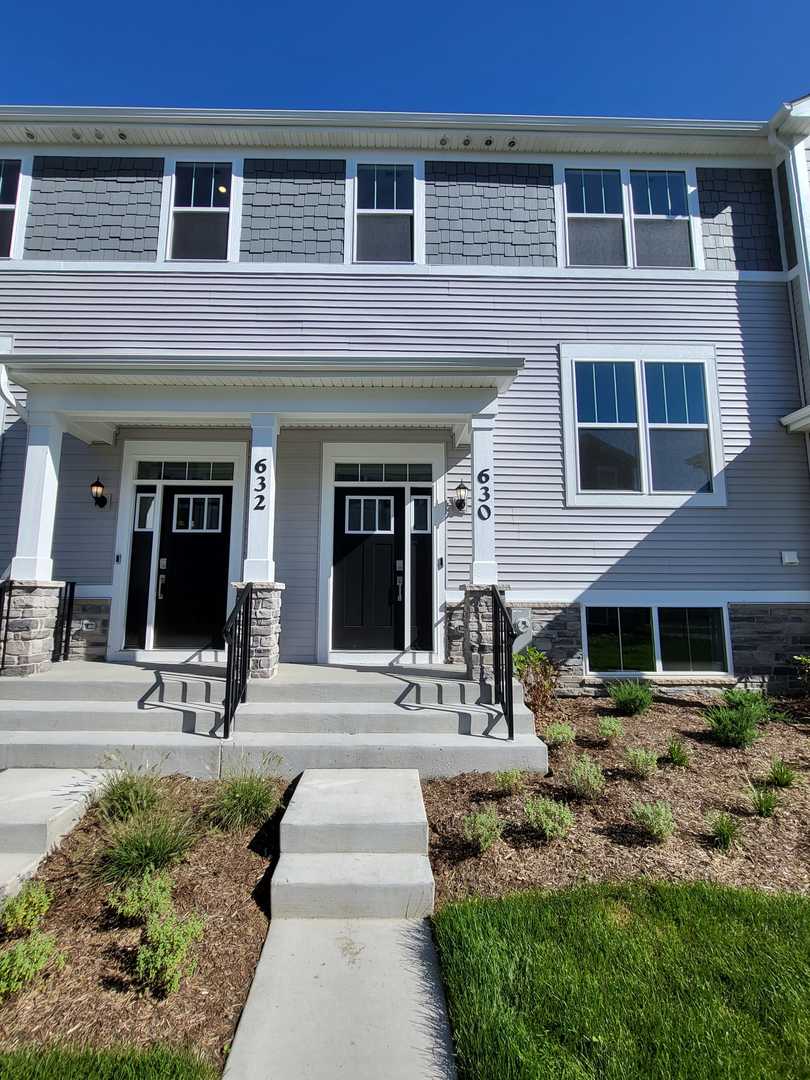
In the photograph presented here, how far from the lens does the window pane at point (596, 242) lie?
6973 mm

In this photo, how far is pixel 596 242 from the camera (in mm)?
7004

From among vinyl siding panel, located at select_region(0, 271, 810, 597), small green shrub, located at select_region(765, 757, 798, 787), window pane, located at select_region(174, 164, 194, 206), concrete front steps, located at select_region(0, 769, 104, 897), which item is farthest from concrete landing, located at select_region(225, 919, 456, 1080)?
window pane, located at select_region(174, 164, 194, 206)

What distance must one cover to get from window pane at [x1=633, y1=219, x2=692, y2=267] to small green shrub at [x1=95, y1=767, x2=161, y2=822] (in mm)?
7764

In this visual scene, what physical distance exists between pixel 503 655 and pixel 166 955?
321cm

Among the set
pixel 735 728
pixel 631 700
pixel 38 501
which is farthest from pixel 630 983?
pixel 38 501

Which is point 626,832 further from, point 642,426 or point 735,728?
point 642,426

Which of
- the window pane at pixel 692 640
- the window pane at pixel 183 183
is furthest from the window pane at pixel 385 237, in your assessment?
the window pane at pixel 692 640

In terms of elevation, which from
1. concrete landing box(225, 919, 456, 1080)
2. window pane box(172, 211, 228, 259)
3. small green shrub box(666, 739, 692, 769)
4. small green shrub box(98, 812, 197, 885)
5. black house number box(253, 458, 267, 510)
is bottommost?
concrete landing box(225, 919, 456, 1080)

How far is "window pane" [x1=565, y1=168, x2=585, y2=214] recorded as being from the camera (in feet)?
23.1

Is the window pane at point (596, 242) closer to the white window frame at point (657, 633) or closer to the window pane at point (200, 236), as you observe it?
the white window frame at point (657, 633)

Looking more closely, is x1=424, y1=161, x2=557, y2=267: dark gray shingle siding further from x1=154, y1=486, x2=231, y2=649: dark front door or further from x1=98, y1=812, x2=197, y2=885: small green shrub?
x1=98, y1=812, x2=197, y2=885: small green shrub

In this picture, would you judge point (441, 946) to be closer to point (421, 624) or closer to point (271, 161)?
point (421, 624)

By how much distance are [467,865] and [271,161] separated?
7989 millimetres

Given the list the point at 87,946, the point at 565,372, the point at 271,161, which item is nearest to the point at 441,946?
the point at 87,946
